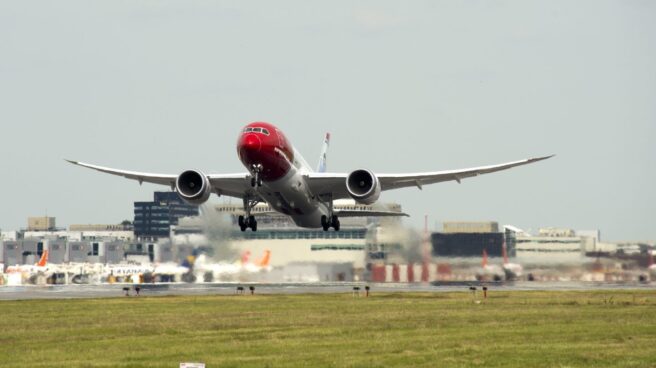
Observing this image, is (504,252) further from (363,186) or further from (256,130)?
(256,130)

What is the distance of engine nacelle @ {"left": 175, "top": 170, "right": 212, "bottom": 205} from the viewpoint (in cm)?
5319

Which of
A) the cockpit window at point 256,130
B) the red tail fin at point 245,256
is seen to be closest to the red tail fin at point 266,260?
the red tail fin at point 245,256

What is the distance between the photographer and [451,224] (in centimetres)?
8700

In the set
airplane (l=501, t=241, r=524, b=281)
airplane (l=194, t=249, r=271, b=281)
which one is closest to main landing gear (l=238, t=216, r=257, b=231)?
airplane (l=194, t=249, r=271, b=281)

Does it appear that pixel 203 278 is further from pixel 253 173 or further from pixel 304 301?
pixel 253 173

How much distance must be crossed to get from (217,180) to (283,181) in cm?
479

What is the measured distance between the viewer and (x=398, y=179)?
5744 centimetres

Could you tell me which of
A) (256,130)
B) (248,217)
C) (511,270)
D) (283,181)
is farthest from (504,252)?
(256,130)

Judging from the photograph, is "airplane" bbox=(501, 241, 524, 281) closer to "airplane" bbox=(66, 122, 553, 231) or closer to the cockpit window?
"airplane" bbox=(66, 122, 553, 231)

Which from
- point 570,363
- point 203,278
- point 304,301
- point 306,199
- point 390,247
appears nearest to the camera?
point 570,363

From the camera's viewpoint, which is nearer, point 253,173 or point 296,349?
point 296,349

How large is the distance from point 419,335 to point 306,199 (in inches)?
706

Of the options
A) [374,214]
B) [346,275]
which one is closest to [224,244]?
[346,275]

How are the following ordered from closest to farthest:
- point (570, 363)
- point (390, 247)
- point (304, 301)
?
point (570, 363) → point (304, 301) → point (390, 247)
